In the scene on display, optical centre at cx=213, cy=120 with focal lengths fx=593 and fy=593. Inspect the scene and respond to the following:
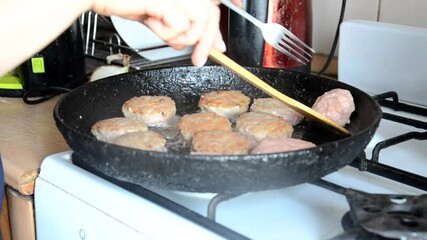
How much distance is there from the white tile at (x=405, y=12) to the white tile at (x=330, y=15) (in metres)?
0.02

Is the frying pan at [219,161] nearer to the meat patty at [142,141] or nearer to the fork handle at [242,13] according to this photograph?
the meat patty at [142,141]

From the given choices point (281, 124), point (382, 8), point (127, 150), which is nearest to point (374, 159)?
point (281, 124)

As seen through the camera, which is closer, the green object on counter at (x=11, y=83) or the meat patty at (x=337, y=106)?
the meat patty at (x=337, y=106)

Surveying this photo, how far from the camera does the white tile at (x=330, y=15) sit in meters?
1.03

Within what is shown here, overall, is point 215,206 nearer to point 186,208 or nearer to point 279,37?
point 186,208

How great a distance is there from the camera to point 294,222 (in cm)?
56

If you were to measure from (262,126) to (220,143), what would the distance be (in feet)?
0.28

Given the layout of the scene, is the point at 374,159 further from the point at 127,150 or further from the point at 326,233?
the point at 127,150

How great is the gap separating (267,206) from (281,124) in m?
0.14

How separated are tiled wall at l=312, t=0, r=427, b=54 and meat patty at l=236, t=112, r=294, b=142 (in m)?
0.37

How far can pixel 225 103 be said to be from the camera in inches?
30.5

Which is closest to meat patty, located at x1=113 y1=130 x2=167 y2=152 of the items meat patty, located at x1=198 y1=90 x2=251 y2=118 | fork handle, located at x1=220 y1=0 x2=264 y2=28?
meat patty, located at x1=198 y1=90 x2=251 y2=118

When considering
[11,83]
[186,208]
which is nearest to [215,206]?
[186,208]

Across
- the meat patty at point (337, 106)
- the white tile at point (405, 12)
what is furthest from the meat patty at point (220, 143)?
the white tile at point (405, 12)
